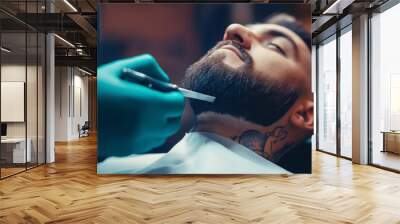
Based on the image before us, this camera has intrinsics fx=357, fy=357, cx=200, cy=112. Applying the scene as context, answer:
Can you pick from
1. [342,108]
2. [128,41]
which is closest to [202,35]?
[128,41]

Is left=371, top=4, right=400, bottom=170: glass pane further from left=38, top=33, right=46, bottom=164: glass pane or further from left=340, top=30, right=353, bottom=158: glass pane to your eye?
left=38, top=33, right=46, bottom=164: glass pane

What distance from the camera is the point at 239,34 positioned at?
613 cm

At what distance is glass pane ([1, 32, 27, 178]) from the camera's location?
20.2 ft

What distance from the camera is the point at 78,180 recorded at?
5914mm

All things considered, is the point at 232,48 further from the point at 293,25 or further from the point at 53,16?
the point at 53,16

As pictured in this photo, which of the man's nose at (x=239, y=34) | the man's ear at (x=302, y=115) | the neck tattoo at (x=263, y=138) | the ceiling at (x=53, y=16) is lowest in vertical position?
the neck tattoo at (x=263, y=138)

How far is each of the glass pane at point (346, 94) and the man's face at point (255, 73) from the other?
9.50 ft

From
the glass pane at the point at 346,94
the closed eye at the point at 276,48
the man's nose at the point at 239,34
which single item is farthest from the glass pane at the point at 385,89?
the man's nose at the point at 239,34

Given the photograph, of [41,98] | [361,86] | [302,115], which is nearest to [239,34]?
[302,115]

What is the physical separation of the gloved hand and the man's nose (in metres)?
1.31

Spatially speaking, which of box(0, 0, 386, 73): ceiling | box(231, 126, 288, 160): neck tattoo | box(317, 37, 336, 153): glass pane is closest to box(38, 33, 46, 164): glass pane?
box(0, 0, 386, 73): ceiling

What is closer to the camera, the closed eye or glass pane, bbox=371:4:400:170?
the closed eye

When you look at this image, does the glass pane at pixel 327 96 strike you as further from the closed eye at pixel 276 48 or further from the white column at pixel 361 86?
the closed eye at pixel 276 48

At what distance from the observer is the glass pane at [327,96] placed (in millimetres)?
9547
